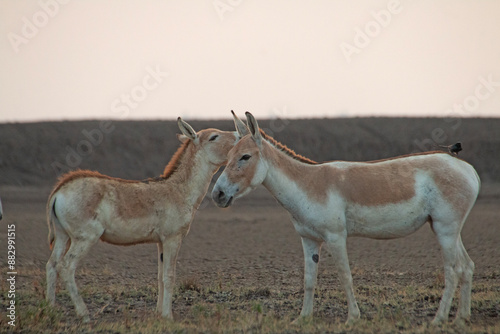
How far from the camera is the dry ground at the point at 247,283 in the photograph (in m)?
8.28

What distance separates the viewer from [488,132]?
164 ft

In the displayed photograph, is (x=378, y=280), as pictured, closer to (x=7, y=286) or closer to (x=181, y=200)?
(x=181, y=200)

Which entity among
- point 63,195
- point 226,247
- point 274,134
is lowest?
point 274,134

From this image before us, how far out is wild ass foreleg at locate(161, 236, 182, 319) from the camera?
8.86 m

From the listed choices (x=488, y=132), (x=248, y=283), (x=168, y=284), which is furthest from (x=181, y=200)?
(x=488, y=132)

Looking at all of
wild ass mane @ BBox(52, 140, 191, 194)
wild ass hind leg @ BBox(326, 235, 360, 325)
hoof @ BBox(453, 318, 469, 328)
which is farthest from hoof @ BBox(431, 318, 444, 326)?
wild ass mane @ BBox(52, 140, 191, 194)

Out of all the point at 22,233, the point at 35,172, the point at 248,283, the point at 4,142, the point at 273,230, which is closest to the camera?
the point at 248,283

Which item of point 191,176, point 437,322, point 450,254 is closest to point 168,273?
point 191,176

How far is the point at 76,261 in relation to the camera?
862cm

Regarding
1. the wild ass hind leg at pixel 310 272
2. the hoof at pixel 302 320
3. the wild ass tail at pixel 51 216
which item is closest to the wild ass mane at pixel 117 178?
the wild ass tail at pixel 51 216

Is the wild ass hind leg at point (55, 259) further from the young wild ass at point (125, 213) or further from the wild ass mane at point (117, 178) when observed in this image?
the wild ass mane at point (117, 178)

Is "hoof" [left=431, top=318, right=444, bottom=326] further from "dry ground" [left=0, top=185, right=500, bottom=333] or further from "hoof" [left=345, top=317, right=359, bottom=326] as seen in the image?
"hoof" [left=345, top=317, right=359, bottom=326]

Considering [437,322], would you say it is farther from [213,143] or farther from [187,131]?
[187,131]

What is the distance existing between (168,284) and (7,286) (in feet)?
14.0
